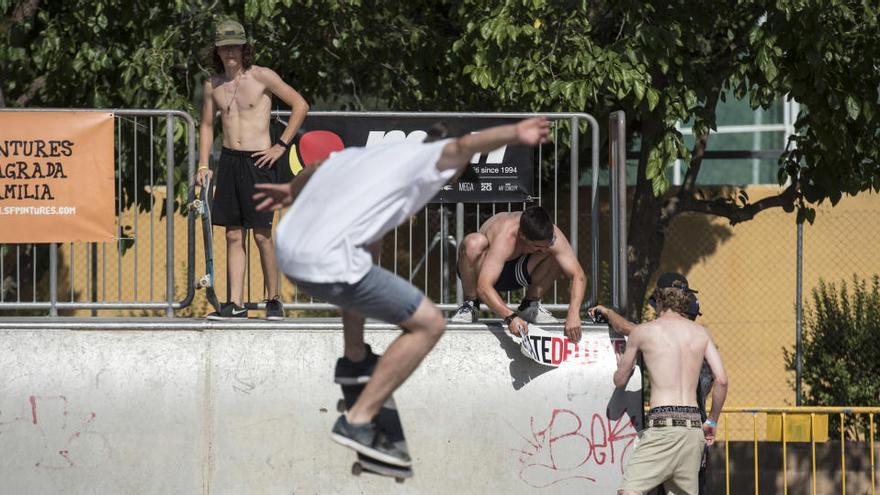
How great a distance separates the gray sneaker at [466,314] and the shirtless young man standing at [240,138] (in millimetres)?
1174

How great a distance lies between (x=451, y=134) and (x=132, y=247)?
3.60 m

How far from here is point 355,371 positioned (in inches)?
241

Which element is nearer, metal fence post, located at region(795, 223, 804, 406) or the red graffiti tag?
the red graffiti tag

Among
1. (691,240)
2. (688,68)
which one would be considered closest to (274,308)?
(688,68)

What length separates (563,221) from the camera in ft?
41.1

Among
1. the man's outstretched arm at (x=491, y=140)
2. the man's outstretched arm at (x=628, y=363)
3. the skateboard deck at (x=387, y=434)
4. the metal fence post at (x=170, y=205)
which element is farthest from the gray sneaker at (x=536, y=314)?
the man's outstretched arm at (x=491, y=140)

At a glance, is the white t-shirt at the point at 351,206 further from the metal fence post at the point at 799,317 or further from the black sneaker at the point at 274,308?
the metal fence post at the point at 799,317

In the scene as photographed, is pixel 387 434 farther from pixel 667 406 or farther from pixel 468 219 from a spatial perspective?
pixel 468 219

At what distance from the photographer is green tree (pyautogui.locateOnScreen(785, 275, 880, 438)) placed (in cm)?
1284

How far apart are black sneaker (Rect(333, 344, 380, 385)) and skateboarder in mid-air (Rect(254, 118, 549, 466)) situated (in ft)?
0.61

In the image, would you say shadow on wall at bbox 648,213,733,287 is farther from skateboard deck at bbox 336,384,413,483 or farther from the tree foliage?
skateboard deck at bbox 336,384,413,483

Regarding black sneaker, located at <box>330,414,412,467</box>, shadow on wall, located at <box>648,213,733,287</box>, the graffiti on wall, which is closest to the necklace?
the graffiti on wall

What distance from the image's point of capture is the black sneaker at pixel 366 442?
19.4ft

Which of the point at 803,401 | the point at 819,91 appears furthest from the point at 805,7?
the point at 803,401
